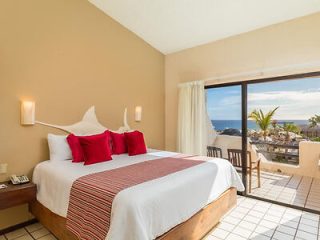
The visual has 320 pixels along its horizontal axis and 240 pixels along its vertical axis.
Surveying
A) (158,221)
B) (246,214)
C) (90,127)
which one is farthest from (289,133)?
(90,127)

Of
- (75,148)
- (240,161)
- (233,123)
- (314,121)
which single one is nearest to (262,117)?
(233,123)

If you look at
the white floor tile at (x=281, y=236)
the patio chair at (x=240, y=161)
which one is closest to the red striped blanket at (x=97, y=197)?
the white floor tile at (x=281, y=236)

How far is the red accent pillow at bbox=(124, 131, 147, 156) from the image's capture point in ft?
11.1

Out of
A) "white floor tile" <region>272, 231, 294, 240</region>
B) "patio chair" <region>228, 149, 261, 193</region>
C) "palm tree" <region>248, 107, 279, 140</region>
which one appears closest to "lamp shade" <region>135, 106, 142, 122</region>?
"patio chair" <region>228, 149, 261, 193</region>

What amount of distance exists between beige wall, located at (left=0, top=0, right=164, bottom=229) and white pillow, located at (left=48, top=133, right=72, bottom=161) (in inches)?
7.1

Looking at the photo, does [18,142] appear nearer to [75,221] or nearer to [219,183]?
[75,221]

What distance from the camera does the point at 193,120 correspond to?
420 cm

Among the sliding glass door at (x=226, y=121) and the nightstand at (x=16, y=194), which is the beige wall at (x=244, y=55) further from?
the nightstand at (x=16, y=194)

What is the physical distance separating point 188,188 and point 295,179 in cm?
305

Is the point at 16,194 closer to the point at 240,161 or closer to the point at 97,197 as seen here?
the point at 97,197

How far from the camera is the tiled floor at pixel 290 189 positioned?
3.23 m

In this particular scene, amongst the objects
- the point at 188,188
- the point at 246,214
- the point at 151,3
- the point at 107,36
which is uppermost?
the point at 151,3

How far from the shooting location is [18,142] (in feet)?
8.71

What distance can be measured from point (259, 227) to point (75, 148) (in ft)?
8.31
